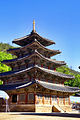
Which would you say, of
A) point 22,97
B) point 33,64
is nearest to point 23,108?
point 22,97

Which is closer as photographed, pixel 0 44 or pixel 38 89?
pixel 38 89

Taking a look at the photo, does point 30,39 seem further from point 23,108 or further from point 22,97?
point 23,108

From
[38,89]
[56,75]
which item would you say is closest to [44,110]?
[38,89]

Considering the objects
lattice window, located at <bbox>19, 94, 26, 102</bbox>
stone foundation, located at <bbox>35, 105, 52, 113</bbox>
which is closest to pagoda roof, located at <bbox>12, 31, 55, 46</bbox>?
lattice window, located at <bbox>19, 94, 26, 102</bbox>

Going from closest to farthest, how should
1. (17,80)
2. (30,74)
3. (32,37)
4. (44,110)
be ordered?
(44,110), (30,74), (17,80), (32,37)

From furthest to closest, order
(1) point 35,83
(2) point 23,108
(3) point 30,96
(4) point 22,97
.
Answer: (4) point 22,97 → (3) point 30,96 → (2) point 23,108 → (1) point 35,83

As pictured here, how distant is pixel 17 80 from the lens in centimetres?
2686

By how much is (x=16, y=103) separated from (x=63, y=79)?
11.3 m

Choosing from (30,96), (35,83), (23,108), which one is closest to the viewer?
(35,83)

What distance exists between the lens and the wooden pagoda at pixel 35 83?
23406 millimetres

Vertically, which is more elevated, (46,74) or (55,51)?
(55,51)

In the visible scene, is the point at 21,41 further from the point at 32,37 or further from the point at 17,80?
the point at 17,80

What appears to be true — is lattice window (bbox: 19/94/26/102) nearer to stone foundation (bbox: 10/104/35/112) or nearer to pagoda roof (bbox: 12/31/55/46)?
stone foundation (bbox: 10/104/35/112)

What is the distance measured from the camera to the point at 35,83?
22.1 m
